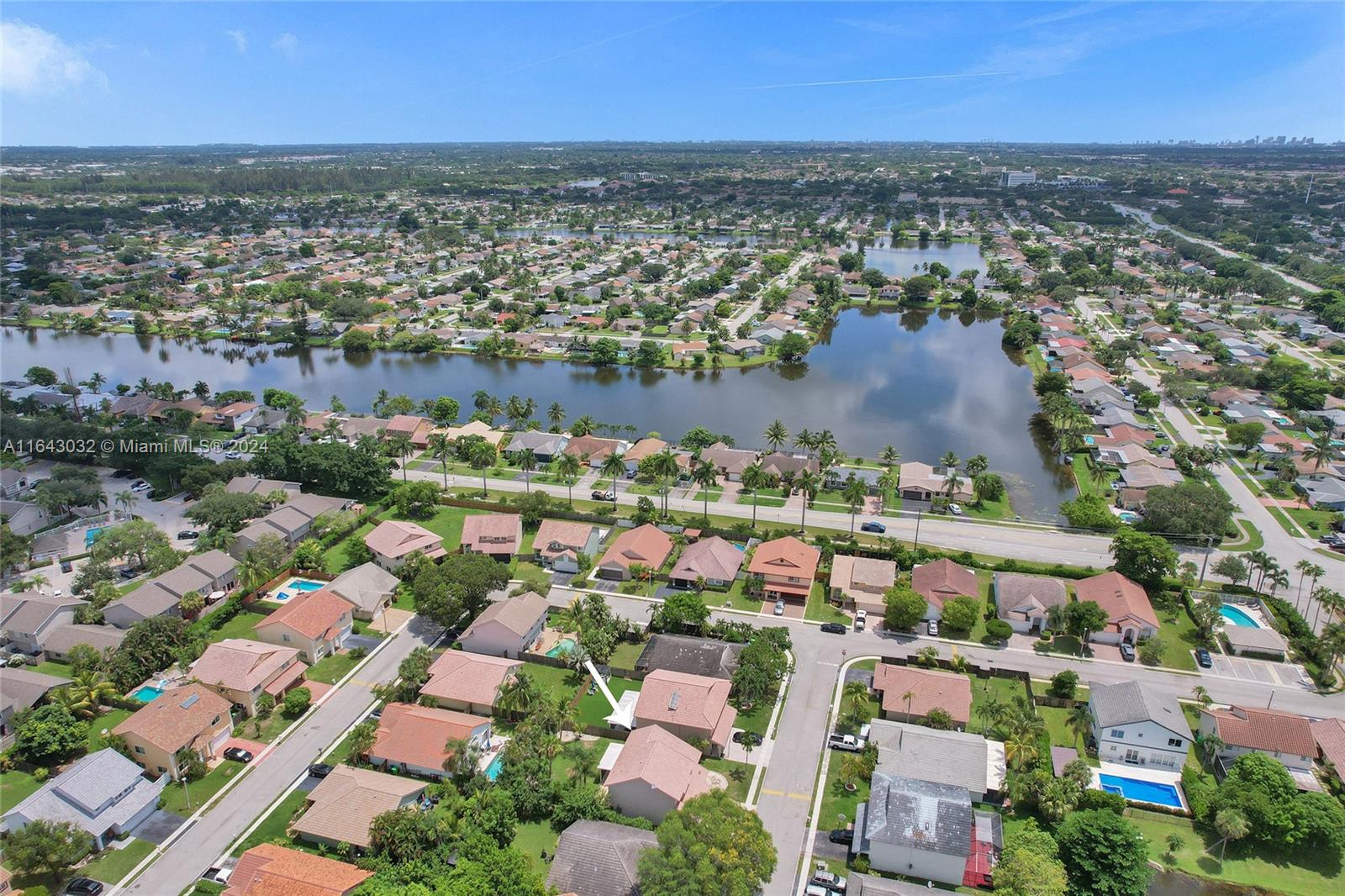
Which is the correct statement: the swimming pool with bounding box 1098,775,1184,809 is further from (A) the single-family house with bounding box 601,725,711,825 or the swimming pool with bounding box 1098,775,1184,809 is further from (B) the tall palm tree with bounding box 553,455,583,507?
(B) the tall palm tree with bounding box 553,455,583,507

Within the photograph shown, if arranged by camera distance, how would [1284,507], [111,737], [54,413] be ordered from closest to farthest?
[111,737], [1284,507], [54,413]

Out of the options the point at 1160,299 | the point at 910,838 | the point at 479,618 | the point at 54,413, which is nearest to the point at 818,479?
the point at 479,618

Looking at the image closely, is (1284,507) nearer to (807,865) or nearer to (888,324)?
(807,865)

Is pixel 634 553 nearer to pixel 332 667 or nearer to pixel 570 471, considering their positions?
pixel 570 471

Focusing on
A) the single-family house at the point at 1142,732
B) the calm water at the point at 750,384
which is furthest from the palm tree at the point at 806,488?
the single-family house at the point at 1142,732

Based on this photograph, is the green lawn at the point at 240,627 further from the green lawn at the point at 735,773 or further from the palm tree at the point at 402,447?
the green lawn at the point at 735,773

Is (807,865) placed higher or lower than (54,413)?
lower

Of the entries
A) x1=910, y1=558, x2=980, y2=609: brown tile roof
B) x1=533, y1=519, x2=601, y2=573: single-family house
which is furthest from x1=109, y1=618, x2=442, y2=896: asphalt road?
x1=910, y1=558, x2=980, y2=609: brown tile roof
